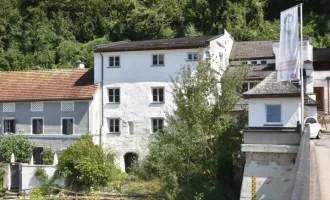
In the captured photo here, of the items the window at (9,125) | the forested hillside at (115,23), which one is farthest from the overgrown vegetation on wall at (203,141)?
the forested hillside at (115,23)

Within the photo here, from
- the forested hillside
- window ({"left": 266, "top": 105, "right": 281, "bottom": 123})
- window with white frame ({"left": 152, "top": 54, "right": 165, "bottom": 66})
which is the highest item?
the forested hillside

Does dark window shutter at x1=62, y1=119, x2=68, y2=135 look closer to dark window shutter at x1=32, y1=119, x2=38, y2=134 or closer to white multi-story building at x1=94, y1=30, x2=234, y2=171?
dark window shutter at x1=32, y1=119, x2=38, y2=134

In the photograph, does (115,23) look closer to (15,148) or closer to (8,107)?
(8,107)

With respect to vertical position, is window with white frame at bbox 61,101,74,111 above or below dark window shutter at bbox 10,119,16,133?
above

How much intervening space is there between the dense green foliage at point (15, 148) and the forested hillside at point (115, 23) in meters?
15.1

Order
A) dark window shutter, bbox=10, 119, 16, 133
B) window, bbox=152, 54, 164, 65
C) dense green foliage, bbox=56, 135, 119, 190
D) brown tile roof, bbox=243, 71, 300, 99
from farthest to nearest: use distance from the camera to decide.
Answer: dark window shutter, bbox=10, 119, 16, 133 → window, bbox=152, 54, 164, 65 → dense green foliage, bbox=56, 135, 119, 190 → brown tile roof, bbox=243, 71, 300, 99

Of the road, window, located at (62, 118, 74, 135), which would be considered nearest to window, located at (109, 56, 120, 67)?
window, located at (62, 118, 74, 135)

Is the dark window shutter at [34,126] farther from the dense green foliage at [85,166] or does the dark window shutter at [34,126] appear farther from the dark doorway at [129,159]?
the dark doorway at [129,159]

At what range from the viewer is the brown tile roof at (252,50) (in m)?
38.9

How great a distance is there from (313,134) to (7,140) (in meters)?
20.9

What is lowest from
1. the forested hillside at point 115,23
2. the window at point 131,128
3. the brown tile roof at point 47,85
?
the window at point 131,128

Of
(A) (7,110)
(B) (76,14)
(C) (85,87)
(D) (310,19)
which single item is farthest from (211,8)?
(A) (7,110)

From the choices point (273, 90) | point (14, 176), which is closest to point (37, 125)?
point (14, 176)

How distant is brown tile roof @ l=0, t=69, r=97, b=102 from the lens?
3553cm
